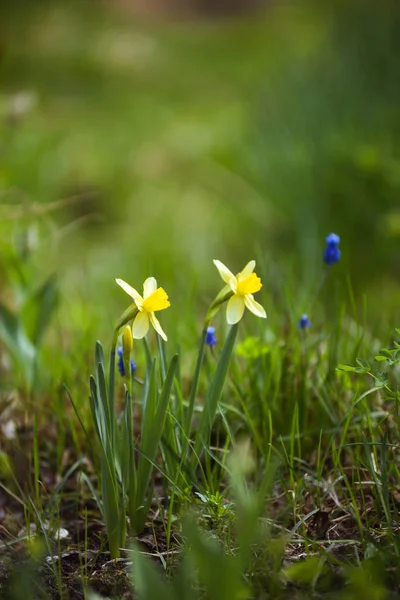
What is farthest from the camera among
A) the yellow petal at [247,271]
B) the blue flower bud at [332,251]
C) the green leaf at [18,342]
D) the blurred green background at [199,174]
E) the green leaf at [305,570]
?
the blurred green background at [199,174]

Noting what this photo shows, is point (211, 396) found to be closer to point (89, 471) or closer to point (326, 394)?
point (326, 394)

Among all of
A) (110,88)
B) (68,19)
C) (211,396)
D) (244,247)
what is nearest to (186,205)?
(244,247)

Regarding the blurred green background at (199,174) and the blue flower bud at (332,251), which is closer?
the blue flower bud at (332,251)

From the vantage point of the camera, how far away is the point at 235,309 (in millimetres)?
836

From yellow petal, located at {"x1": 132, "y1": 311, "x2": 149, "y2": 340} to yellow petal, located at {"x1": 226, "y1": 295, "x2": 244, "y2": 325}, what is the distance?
10 centimetres

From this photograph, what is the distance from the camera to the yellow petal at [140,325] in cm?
82

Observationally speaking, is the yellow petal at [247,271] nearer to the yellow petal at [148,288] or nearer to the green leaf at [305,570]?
the yellow petal at [148,288]

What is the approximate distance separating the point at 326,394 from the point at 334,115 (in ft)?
4.95

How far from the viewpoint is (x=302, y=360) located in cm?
113

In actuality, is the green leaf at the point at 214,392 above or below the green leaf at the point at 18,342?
above

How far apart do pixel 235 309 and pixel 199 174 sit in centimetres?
224

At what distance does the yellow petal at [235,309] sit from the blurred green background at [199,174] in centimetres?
29

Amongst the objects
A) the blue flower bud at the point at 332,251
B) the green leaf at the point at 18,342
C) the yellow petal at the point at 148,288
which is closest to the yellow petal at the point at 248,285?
the yellow petal at the point at 148,288

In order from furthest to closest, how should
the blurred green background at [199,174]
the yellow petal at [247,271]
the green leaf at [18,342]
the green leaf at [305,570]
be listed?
the blurred green background at [199,174], the green leaf at [18,342], the yellow petal at [247,271], the green leaf at [305,570]
